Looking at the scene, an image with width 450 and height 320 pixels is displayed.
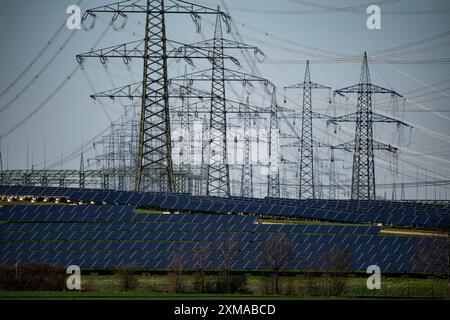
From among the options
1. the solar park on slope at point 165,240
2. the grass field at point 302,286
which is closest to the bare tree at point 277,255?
the solar park on slope at point 165,240

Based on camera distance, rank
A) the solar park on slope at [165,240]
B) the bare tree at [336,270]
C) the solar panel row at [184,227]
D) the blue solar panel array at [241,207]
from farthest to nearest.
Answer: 1. the blue solar panel array at [241,207]
2. the solar panel row at [184,227]
3. the solar park on slope at [165,240]
4. the bare tree at [336,270]

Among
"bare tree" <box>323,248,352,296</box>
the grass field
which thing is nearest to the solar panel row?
"bare tree" <box>323,248,352,296</box>

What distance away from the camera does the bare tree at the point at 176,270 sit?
39.8 meters

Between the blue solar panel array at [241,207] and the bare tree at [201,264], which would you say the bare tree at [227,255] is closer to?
the bare tree at [201,264]

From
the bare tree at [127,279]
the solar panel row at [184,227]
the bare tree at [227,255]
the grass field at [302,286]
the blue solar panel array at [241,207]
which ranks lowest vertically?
the grass field at [302,286]

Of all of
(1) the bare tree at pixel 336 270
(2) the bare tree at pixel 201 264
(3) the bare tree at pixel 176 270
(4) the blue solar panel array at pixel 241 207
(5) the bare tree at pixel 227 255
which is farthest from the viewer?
(4) the blue solar panel array at pixel 241 207

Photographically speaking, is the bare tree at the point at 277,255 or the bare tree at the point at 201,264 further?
the bare tree at the point at 277,255

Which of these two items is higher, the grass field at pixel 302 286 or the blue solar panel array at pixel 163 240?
the blue solar panel array at pixel 163 240

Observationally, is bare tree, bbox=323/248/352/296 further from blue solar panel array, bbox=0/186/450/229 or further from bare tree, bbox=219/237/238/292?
blue solar panel array, bbox=0/186/450/229

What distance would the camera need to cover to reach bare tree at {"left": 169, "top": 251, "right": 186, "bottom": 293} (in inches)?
1569

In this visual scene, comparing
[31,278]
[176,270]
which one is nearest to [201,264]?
[176,270]
